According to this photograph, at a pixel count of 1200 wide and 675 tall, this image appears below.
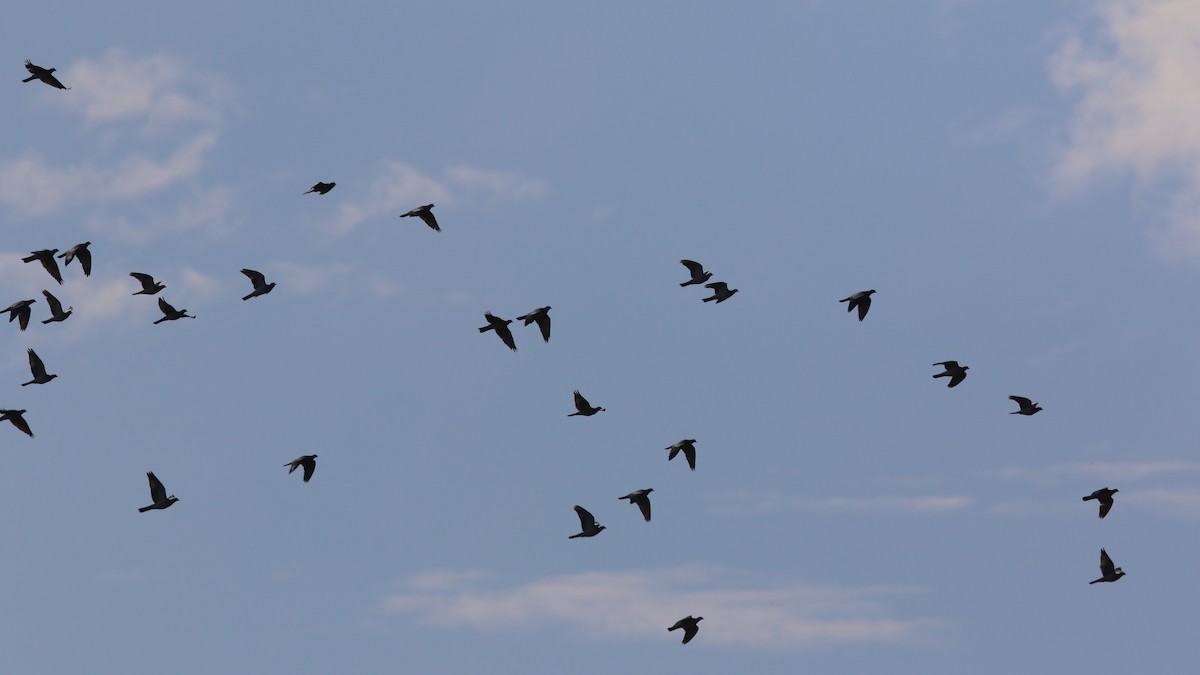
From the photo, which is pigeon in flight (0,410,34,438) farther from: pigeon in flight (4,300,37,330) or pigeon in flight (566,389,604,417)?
pigeon in flight (566,389,604,417)

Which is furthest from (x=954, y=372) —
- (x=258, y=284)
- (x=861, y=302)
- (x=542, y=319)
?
(x=258, y=284)

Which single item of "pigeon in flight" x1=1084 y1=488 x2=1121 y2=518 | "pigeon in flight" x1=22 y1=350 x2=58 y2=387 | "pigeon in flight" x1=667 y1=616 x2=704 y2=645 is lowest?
"pigeon in flight" x1=667 y1=616 x2=704 y2=645

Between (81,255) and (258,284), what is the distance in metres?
8.21

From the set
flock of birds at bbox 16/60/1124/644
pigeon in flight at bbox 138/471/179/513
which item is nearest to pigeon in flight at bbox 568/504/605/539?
flock of birds at bbox 16/60/1124/644

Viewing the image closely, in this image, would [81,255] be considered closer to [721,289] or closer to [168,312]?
[168,312]

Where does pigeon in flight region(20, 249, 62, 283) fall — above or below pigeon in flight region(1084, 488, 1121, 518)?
above

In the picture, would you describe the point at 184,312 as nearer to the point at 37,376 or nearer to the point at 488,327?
the point at 37,376

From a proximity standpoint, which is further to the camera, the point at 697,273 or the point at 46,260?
the point at 697,273

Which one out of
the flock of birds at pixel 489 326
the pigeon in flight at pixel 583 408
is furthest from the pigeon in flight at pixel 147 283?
the pigeon in flight at pixel 583 408

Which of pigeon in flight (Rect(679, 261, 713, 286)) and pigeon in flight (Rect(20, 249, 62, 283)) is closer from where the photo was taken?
pigeon in flight (Rect(20, 249, 62, 283))

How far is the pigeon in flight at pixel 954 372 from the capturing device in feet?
257

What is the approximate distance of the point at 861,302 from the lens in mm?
76938

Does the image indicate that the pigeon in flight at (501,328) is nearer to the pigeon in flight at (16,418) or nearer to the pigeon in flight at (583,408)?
the pigeon in flight at (583,408)

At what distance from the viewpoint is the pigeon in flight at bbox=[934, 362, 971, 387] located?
Answer: 78.4m
